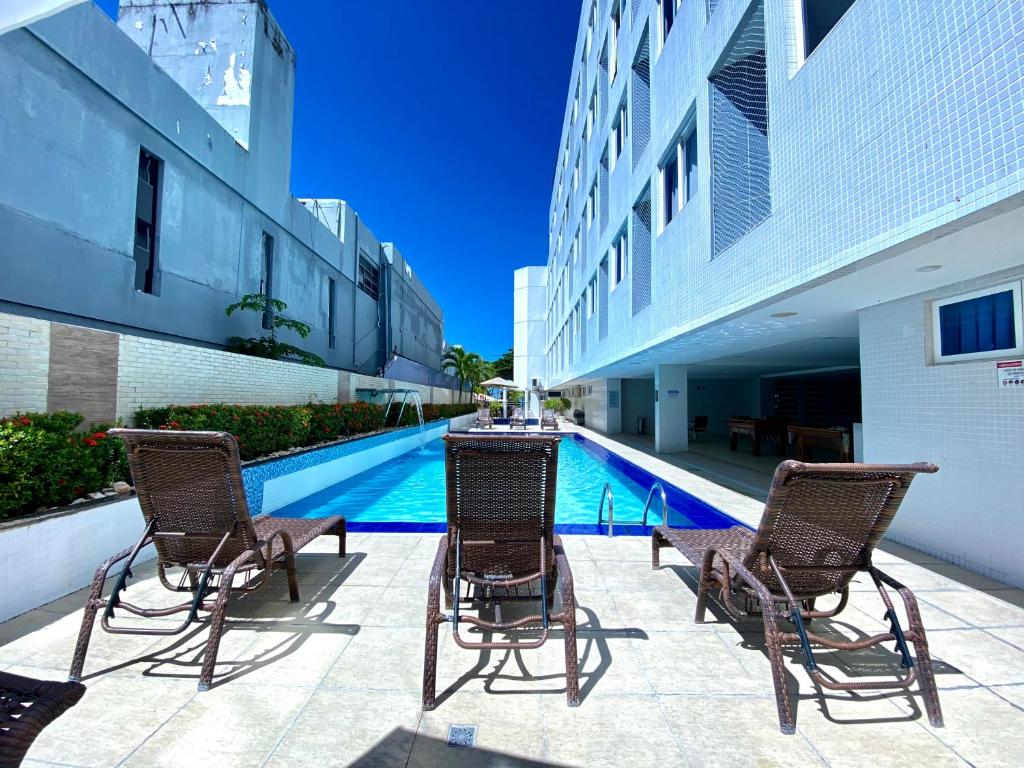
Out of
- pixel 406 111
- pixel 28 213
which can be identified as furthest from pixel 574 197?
pixel 28 213

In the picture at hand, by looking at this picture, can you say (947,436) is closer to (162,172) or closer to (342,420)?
(342,420)

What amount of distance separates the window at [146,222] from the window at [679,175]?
8947mm

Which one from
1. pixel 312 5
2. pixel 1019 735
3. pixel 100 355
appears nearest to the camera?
pixel 1019 735

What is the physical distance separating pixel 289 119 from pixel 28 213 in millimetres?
8307

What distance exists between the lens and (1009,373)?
140 inches

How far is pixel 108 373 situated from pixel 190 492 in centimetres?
385

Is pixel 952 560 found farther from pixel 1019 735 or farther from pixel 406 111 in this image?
pixel 406 111

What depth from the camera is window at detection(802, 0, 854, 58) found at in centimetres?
445

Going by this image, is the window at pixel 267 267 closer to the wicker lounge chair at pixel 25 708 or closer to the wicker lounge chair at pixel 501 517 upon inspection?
the wicker lounge chair at pixel 501 517

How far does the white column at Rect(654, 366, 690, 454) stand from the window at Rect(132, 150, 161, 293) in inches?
425

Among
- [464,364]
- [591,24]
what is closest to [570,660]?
[591,24]

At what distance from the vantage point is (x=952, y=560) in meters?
3.93

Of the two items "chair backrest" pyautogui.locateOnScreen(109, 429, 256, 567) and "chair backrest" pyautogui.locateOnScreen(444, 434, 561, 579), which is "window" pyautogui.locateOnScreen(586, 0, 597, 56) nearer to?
"chair backrest" pyautogui.locateOnScreen(444, 434, 561, 579)

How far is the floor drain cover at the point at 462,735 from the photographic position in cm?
177
